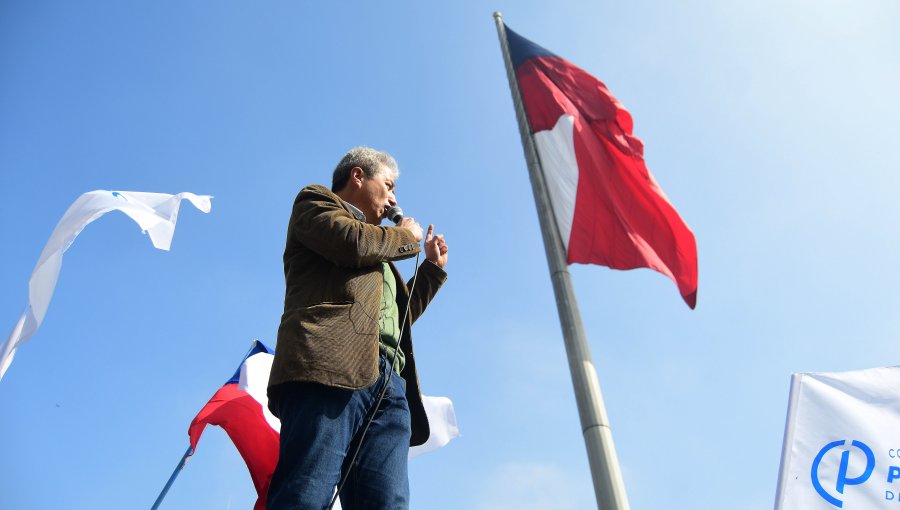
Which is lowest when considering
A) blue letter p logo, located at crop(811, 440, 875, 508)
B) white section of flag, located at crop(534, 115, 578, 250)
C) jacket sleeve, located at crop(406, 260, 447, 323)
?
jacket sleeve, located at crop(406, 260, 447, 323)

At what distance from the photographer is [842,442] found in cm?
492

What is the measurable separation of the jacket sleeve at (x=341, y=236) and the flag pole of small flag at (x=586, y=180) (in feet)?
4.88

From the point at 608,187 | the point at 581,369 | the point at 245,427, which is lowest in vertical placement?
the point at 245,427

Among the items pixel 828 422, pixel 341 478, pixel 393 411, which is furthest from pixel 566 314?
pixel 828 422

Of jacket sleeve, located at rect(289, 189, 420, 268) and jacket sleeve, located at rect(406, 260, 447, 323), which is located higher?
jacket sleeve, located at rect(406, 260, 447, 323)

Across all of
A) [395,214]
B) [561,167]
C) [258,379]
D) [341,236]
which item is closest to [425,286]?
[395,214]

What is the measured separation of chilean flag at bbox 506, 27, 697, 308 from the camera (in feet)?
15.6

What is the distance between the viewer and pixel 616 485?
10.2ft

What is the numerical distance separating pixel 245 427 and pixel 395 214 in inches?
165

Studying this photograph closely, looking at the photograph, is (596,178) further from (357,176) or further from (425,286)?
(357,176)

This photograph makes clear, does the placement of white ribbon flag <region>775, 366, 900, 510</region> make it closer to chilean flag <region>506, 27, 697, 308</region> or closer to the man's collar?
chilean flag <region>506, 27, 697, 308</region>

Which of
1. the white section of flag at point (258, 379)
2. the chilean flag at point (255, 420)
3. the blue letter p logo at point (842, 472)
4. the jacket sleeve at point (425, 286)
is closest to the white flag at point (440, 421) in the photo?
the chilean flag at point (255, 420)

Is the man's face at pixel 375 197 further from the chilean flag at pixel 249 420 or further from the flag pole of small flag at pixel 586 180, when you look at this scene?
the chilean flag at pixel 249 420

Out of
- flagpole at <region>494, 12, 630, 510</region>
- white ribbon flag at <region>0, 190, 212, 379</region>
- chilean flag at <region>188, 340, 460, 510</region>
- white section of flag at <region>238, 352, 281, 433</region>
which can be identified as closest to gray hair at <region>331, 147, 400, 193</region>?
flagpole at <region>494, 12, 630, 510</region>
